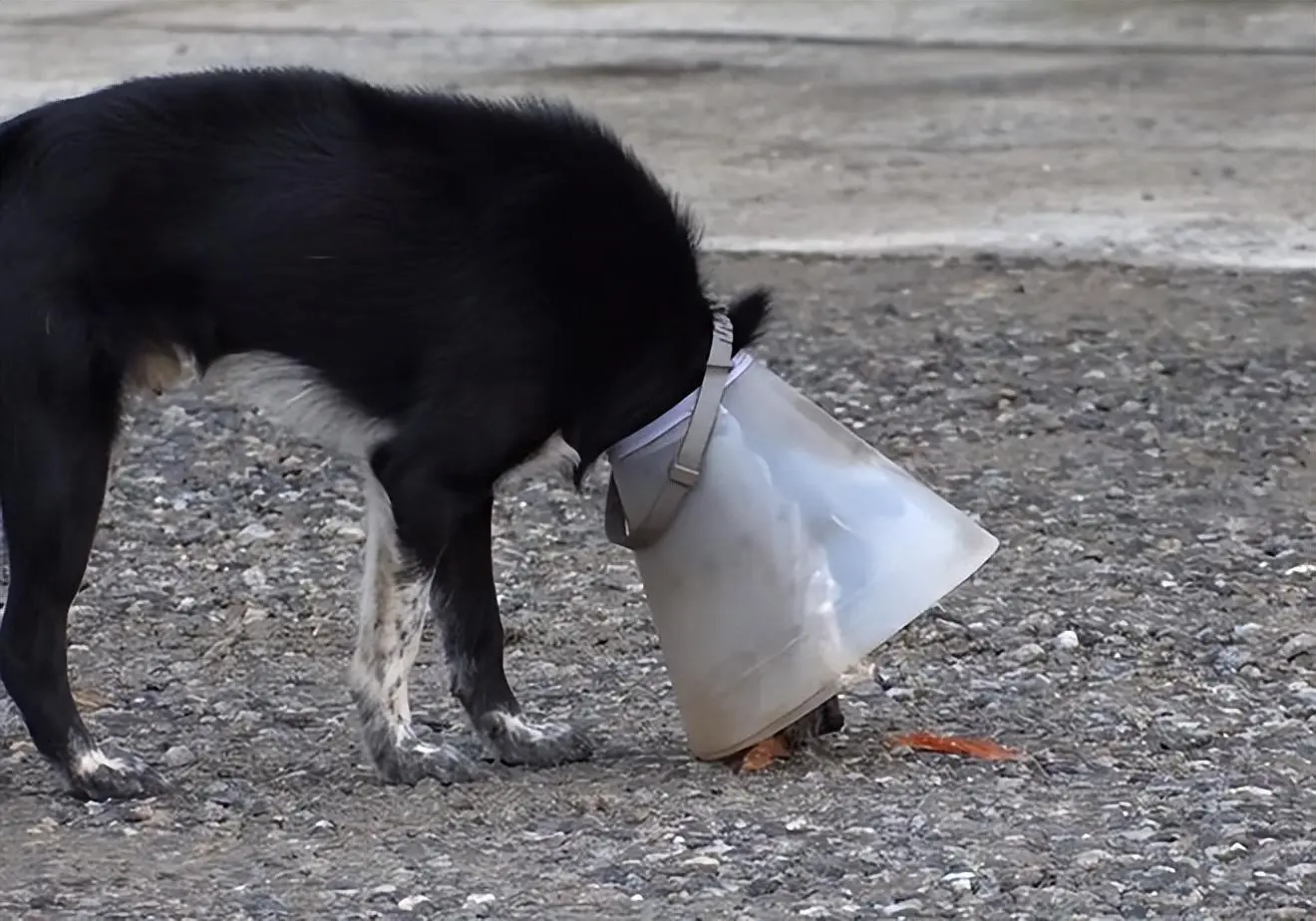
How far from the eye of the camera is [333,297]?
14.1ft

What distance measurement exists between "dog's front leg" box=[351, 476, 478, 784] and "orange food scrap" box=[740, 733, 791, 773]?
1.69 feet

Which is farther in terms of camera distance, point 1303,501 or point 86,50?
point 86,50

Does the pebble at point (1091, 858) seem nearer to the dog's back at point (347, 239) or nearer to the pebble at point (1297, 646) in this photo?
the dog's back at point (347, 239)

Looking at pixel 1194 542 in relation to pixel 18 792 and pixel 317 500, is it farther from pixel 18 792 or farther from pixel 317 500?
pixel 18 792

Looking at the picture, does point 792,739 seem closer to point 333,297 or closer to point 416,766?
point 416,766

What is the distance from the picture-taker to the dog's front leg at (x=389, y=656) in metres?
4.39

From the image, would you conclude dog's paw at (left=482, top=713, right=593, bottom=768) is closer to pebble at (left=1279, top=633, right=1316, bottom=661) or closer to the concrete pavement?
pebble at (left=1279, top=633, right=1316, bottom=661)

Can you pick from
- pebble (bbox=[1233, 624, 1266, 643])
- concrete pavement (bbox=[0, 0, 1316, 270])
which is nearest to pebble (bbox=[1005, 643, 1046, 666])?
pebble (bbox=[1233, 624, 1266, 643])

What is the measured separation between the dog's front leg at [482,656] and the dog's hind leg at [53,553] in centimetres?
Result: 63

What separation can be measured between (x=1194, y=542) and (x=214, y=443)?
2760mm

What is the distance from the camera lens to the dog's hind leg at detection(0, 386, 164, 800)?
4.27 m

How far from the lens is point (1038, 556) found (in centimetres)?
584

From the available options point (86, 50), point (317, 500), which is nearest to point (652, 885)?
point (317, 500)

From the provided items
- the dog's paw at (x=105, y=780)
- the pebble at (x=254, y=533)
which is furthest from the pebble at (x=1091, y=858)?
the pebble at (x=254, y=533)
